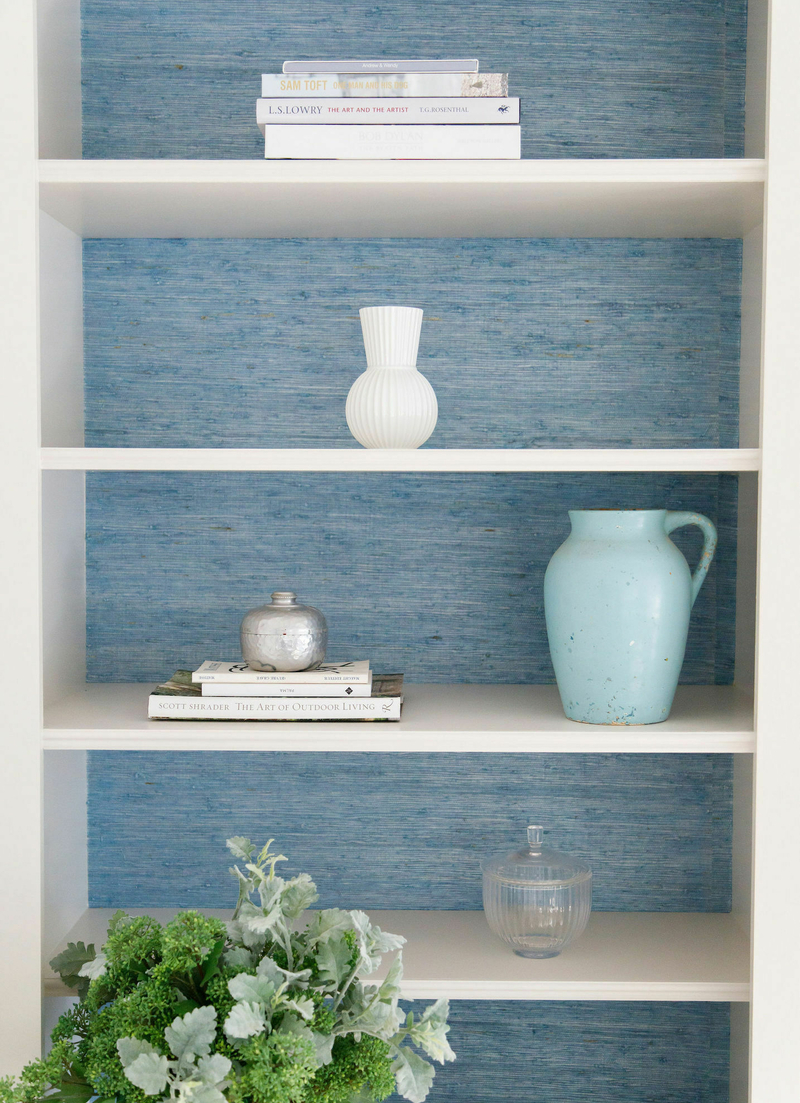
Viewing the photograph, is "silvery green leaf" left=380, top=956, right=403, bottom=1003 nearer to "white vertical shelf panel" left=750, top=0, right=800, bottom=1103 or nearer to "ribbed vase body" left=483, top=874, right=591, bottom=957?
"ribbed vase body" left=483, top=874, right=591, bottom=957

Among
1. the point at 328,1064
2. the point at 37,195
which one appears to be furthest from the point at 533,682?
the point at 37,195

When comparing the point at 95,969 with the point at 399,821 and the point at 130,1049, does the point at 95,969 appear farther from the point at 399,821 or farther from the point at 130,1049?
the point at 399,821

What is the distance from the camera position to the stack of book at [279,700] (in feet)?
4.42

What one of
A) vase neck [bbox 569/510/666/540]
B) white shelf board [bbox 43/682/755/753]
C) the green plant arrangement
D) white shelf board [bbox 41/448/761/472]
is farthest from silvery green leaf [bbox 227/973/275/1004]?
vase neck [bbox 569/510/666/540]

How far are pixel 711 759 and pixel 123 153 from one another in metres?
1.38

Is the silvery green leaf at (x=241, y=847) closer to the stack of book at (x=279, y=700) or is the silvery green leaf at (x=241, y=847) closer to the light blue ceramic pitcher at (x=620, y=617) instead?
the stack of book at (x=279, y=700)

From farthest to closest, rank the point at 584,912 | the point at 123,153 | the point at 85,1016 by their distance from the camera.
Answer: the point at 123,153
the point at 584,912
the point at 85,1016

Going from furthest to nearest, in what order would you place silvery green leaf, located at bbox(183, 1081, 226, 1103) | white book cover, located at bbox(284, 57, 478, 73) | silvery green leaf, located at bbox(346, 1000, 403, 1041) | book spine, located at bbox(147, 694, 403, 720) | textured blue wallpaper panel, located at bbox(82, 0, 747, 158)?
textured blue wallpaper panel, located at bbox(82, 0, 747, 158) < book spine, located at bbox(147, 694, 403, 720) < white book cover, located at bbox(284, 57, 478, 73) < silvery green leaf, located at bbox(346, 1000, 403, 1041) < silvery green leaf, located at bbox(183, 1081, 226, 1103)

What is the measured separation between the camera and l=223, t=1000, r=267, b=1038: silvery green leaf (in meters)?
0.94

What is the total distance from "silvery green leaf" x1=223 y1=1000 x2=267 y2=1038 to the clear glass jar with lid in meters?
0.51

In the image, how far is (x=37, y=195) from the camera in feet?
4.24

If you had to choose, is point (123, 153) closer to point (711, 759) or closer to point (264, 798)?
point (264, 798)

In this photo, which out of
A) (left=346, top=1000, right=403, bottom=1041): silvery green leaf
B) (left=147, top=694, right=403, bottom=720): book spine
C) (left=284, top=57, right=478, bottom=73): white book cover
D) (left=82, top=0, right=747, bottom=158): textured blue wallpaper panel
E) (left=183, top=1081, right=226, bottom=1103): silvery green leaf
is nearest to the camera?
(left=183, top=1081, right=226, bottom=1103): silvery green leaf

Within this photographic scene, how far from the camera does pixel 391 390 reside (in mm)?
1335
